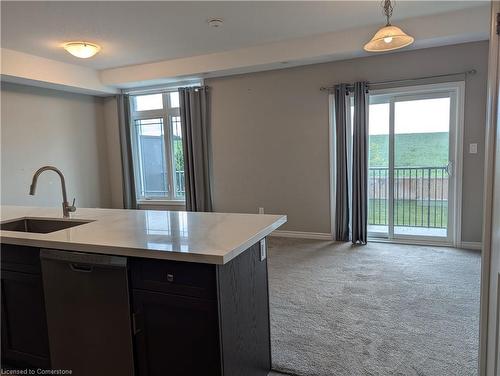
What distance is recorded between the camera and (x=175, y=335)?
159 cm

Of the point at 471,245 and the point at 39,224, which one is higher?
the point at 39,224

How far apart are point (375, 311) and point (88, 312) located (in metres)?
2.10

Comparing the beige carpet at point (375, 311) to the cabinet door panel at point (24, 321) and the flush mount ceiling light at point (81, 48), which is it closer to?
the cabinet door panel at point (24, 321)

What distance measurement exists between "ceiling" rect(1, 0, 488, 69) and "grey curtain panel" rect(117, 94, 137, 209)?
1.45 m

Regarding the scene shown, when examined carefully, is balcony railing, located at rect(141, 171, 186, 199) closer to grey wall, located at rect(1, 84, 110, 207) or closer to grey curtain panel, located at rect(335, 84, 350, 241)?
grey wall, located at rect(1, 84, 110, 207)

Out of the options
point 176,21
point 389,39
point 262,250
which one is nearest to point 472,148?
point 389,39

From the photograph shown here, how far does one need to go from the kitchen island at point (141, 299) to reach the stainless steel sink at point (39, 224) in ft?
1.40

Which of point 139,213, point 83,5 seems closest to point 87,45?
point 83,5

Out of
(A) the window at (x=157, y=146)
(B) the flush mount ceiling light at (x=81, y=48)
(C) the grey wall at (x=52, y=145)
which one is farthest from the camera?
(A) the window at (x=157, y=146)

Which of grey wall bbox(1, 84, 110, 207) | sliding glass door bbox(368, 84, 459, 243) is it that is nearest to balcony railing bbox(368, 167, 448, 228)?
sliding glass door bbox(368, 84, 459, 243)

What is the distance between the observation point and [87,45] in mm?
4121

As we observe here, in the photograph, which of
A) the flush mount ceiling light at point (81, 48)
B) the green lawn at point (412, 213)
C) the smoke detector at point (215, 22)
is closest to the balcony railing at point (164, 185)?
Result: the flush mount ceiling light at point (81, 48)

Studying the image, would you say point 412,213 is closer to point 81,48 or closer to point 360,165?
point 360,165

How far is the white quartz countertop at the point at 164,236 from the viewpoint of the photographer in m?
1.53
